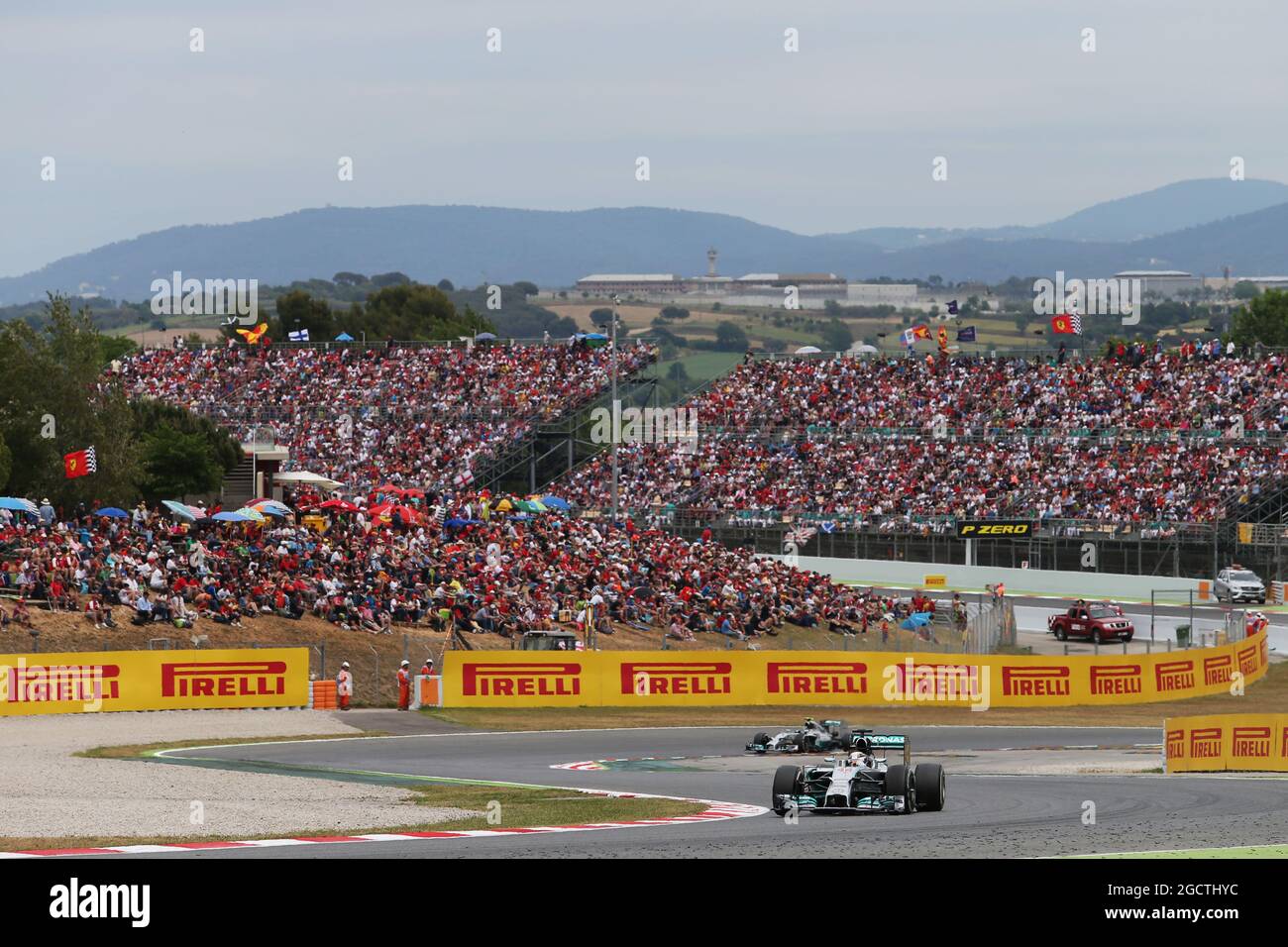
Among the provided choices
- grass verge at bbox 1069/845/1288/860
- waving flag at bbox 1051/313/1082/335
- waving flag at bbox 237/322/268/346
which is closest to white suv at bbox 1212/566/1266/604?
waving flag at bbox 1051/313/1082/335

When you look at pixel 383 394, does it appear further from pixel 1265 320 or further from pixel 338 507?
pixel 1265 320

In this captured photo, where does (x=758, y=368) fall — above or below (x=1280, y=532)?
above

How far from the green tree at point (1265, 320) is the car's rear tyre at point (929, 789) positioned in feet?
366

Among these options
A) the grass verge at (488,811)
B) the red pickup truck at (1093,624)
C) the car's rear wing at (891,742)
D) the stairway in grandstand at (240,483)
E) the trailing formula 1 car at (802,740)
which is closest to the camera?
the grass verge at (488,811)

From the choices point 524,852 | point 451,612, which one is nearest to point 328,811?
point 524,852

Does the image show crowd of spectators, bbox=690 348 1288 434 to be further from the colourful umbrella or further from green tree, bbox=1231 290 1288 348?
green tree, bbox=1231 290 1288 348

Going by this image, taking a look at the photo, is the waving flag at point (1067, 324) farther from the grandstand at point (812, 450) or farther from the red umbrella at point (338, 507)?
the red umbrella at point (338, 507)

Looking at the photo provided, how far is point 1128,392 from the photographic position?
69.4m

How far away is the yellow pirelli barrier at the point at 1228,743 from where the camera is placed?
2733 centimetres

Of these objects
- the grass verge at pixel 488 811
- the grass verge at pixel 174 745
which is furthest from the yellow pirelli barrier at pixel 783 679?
the grass verge at pixel 488 811

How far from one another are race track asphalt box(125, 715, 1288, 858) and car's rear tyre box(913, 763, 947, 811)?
0.72 feet

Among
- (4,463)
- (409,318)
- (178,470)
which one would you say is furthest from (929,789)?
(409,318)
